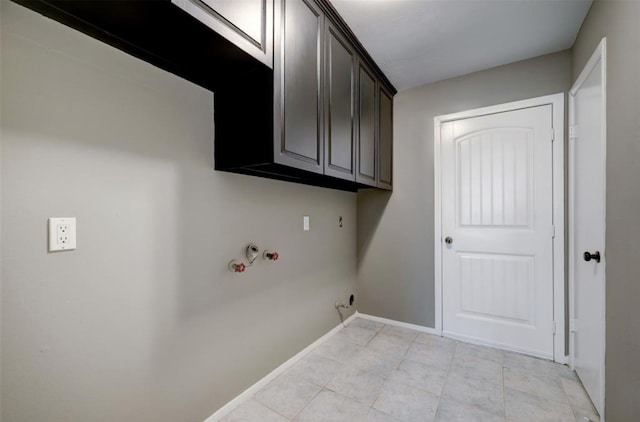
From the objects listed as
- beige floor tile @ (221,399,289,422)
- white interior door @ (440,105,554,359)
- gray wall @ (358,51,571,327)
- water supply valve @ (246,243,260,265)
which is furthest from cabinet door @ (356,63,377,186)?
beige floor tile @ (221,399,289,422)

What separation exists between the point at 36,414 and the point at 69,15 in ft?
4.48

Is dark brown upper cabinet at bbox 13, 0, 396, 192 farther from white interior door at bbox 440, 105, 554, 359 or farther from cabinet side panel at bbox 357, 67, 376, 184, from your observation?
white interior door at bbox 440, 105, 554, 359

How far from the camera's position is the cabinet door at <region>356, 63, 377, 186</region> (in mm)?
2065

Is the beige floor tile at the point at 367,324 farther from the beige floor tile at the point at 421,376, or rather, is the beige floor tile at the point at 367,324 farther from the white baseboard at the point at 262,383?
the beige floor tile at the point at 421,376

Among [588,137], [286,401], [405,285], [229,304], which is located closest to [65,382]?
[229,304]

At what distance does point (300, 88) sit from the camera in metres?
1.42

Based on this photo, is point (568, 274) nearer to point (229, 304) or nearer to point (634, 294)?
point (634, 294)

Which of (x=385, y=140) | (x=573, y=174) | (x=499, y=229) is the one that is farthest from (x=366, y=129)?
(x=573, y=174)

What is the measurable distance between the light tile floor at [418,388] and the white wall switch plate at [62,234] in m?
1.24

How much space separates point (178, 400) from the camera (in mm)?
1294

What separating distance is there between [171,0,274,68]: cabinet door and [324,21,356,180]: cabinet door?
516 mm

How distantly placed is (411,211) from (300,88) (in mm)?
1731

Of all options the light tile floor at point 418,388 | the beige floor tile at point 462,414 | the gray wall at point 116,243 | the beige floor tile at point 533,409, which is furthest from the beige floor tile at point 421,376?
the gray wall at point 116,243

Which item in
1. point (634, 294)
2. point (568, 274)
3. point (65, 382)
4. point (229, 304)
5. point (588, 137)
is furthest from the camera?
point (568, 274)
